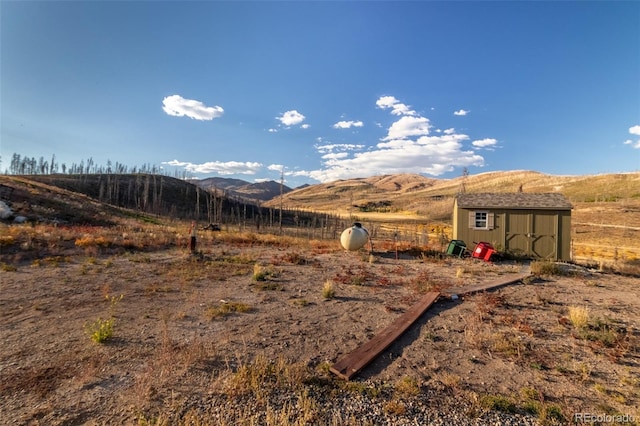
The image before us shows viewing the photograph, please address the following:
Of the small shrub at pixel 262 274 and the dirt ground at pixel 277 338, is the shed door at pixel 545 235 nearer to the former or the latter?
the dirt ground at pixel 277 338

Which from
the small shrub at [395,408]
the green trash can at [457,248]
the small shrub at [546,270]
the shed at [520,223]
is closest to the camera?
the small shrub at [395,408]

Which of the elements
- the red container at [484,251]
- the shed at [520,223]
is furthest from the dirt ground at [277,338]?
the shed at [520,223]

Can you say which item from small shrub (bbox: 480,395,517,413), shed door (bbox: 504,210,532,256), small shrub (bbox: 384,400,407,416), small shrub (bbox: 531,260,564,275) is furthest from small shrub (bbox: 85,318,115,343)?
shed door (bbox: 504,210,532,256)

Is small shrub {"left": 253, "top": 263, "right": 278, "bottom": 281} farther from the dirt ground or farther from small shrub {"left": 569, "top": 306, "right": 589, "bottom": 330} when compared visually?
small shrub {"left": 569, "top": 306, "right": 589, "bottom": 330}

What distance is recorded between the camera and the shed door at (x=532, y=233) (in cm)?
1560

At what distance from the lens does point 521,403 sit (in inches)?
152

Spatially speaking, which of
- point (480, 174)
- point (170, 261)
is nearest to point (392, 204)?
point (480, 174)

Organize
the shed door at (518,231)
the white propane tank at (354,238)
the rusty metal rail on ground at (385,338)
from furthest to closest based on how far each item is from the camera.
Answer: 1. the white propane tank at (354,238)
2. the shed door at (518,231)
3. the rusty metal rail on ground at (385,338)

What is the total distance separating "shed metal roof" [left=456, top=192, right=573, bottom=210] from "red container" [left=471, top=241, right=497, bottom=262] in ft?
7.36

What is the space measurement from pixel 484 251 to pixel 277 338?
42.8 ft

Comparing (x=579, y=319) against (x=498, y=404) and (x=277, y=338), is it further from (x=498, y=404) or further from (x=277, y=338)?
(x=277, y=338)

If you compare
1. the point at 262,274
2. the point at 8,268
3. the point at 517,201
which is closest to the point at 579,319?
the point at 262,274

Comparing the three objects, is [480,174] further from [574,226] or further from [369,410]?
[369,410]

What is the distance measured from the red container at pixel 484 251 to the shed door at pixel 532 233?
1.43 metres
